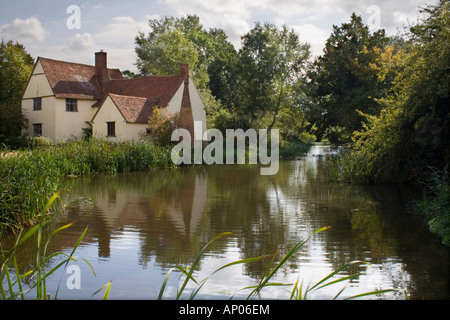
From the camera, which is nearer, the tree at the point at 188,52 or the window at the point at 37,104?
the window at the point at 37,104

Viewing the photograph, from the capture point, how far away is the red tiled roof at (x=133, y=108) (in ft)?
107

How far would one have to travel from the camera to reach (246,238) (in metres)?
8.77

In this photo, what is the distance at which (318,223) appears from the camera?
33.5ft

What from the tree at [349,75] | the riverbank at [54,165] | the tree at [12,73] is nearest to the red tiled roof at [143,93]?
the riverbank at [54,165]

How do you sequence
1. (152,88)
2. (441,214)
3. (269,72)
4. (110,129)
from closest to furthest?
1. (441,214)
2. (110,129)
3. (152,88)
4. (269,72)

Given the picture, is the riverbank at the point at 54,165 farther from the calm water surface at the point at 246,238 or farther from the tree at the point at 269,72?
the tree at the point at 269,72

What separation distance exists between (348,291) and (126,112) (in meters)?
28.8

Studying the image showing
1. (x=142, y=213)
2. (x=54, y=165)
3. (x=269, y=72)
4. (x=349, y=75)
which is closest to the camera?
(x=142, y=213)

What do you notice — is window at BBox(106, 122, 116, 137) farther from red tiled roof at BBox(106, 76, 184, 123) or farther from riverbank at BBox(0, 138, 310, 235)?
riverbank at BBox(0, 138, 310, 235)

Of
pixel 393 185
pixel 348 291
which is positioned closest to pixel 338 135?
pixel 393 185

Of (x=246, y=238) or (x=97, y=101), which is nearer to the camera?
(x=246, y=238)

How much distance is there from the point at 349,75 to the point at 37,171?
33671 millimetres
